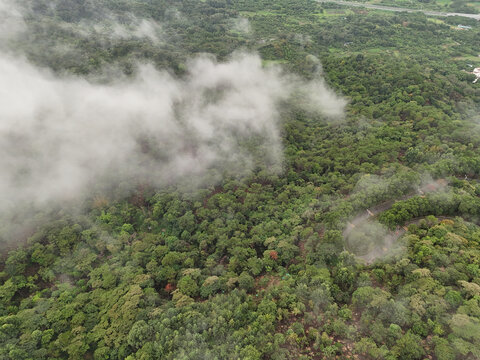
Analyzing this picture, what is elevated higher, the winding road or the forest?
the winding road

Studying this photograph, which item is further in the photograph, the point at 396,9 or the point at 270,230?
the point at 396,9

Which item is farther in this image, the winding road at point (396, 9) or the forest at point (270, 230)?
the winding road at point (396, 9)

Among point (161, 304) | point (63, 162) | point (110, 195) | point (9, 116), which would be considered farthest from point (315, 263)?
point (9, 116)

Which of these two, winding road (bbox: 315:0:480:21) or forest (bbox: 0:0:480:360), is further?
winding road (bbox: 315:0:480:21)

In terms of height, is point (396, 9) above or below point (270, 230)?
above

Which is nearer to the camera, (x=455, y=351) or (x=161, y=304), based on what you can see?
(x=455, y=351)

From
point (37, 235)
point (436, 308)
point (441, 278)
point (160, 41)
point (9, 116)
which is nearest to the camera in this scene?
point (436, 308)

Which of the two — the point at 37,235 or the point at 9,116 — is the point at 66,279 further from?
the point at 9,116

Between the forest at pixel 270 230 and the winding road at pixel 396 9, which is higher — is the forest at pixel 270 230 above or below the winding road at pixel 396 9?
below
